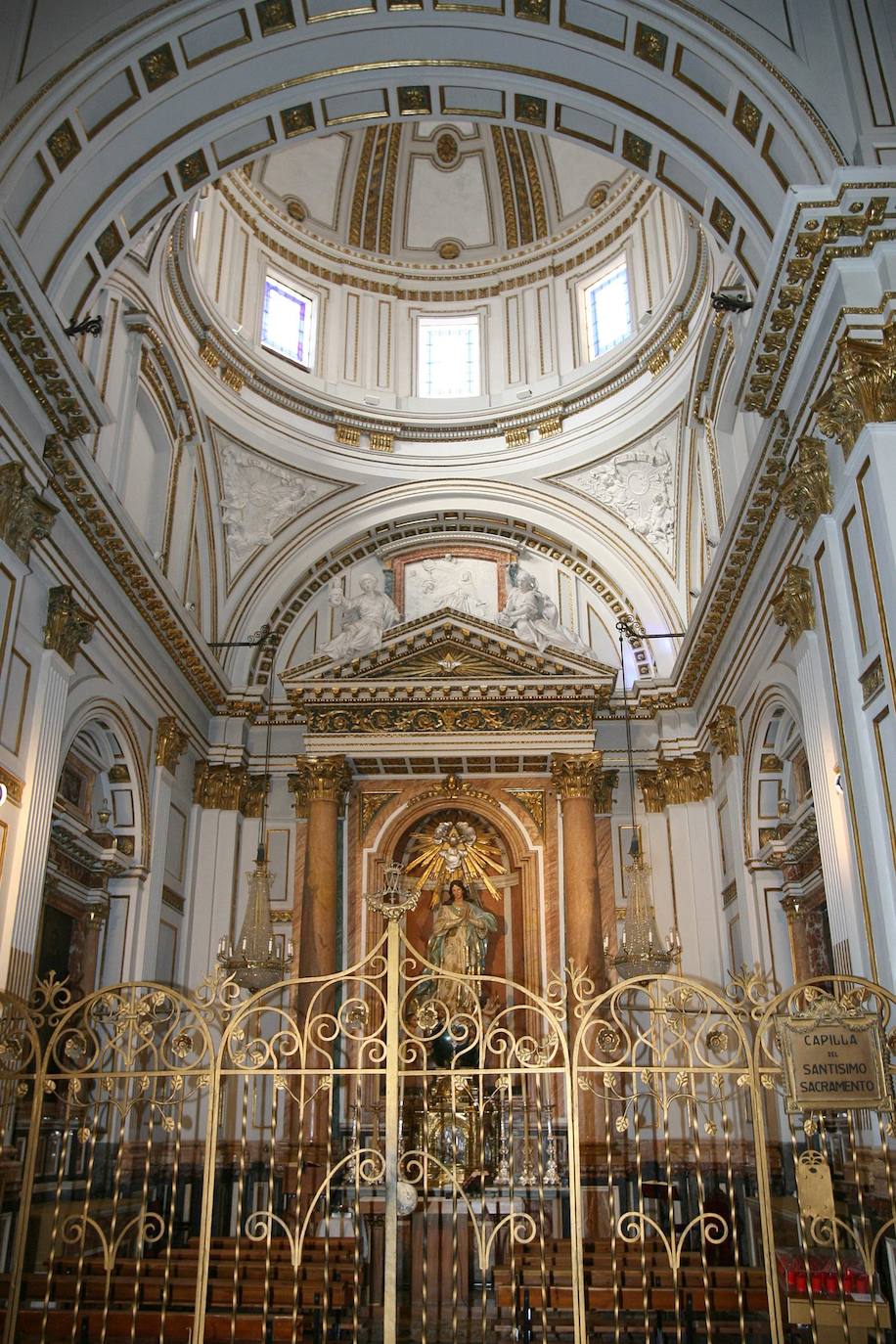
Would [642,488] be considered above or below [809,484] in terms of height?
above

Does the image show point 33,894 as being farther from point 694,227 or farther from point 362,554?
point 694,227

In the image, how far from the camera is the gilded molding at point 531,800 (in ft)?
59.8

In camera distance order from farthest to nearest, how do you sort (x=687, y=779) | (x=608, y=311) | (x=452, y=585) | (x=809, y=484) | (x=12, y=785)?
(x=452, y=585) → (x=608, y=311) → (x=687, y=779) → (x=12, y=785) → (x=809, y=484)

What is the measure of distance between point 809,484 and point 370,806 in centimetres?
985

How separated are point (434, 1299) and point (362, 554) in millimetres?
12401

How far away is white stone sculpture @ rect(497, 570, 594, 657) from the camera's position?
18750mm

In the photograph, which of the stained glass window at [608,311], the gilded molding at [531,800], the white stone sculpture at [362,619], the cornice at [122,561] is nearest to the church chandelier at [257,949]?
the cornice at [122,561]

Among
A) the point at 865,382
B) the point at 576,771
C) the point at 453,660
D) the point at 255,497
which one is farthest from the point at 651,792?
the point at 865,382

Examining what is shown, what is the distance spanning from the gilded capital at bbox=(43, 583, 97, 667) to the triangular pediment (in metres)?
5.51

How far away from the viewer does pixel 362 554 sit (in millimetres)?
20547

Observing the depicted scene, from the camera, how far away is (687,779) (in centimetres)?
1797

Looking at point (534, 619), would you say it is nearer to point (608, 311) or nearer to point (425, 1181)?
point (608, 311)

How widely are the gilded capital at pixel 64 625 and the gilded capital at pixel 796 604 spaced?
723cm

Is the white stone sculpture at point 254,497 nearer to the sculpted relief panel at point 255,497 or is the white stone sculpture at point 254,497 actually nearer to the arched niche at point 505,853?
the sculpted relief panel at point 255,497
